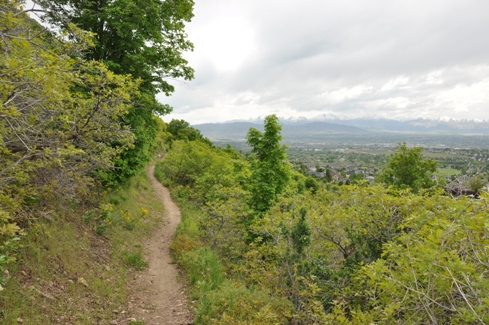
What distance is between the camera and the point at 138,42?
1128 centimetres

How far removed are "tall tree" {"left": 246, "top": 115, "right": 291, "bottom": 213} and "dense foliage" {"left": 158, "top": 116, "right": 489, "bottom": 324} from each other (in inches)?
94.7

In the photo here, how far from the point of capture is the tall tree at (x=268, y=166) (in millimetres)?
14502

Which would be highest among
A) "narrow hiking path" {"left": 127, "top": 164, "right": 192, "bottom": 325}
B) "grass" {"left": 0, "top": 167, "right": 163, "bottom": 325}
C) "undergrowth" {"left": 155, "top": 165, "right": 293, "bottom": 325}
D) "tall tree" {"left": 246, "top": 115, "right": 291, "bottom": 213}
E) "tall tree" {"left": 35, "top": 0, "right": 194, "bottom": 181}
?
"tall tree" {"left": 35, "top": 0, "right": 194, "bottom": 181}

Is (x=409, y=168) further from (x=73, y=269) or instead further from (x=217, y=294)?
(x=73, y=269)

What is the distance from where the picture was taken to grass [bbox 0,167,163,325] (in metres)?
5.73

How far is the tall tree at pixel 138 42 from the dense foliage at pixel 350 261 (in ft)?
17.6

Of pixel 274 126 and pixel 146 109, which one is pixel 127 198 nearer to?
pixel 146 109

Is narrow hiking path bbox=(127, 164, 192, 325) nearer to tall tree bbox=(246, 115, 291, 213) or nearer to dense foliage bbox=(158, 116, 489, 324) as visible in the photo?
dense foliage bbox=(158, 116, 489, 324)

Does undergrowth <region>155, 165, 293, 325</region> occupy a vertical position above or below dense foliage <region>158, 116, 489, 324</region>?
below

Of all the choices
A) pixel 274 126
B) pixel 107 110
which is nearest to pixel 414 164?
pixel 274 126

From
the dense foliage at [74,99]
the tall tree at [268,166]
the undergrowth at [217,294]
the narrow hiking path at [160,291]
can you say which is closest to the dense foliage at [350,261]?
the undergrowth at [217,294]

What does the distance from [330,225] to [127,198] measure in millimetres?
10688

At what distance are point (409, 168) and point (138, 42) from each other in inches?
1021

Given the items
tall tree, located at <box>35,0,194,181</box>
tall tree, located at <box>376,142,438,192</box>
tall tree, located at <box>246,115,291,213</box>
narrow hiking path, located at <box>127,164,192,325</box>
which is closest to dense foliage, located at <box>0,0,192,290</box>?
tall tree, located at <box>35,0,194,181</box>
